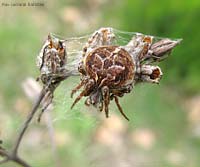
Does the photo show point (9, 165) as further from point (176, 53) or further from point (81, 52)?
point (176, 53)

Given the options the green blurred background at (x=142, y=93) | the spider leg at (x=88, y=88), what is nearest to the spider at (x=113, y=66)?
the spider leg at (x=88, y=88)

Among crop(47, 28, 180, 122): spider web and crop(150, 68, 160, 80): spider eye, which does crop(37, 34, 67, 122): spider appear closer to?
crop(47, 28, 180, 122): spider web

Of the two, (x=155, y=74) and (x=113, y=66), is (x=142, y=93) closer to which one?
(x=155, y=74)

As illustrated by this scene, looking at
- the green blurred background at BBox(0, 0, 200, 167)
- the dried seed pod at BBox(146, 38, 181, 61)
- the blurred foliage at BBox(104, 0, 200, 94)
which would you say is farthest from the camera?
the blurred foliage at BBox(104, 0, 200, 94)

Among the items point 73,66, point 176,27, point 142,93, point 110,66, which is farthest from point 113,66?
point 176,27

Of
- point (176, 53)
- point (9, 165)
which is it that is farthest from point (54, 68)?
point (176, 53)

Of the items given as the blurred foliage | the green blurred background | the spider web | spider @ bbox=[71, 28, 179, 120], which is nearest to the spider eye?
spider @ bbox=[71, 28, 179, 120]

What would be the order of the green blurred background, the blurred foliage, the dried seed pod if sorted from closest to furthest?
the dried seed pod < the green blurred background < the blurred foliage

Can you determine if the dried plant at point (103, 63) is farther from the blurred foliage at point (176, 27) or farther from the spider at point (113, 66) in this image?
the blurred foliage at point (176, 27)

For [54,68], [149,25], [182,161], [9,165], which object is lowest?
[182,161]
